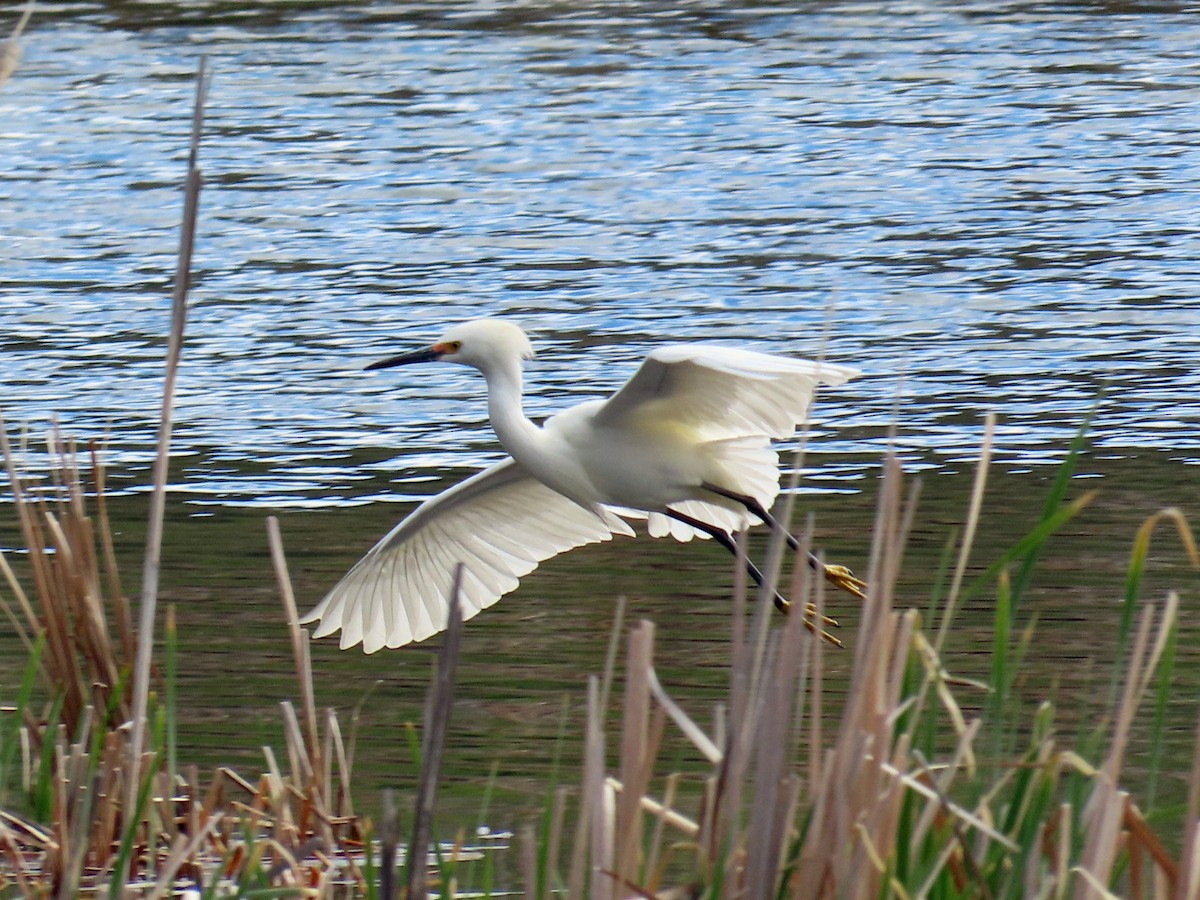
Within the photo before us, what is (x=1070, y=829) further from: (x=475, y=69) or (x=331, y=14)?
(x=331, y=14)

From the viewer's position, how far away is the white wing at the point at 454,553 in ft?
18.3

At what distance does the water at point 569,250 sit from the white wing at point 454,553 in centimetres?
17

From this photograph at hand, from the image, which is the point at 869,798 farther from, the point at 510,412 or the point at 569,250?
the point at 569,250

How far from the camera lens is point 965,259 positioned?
10.5 meters

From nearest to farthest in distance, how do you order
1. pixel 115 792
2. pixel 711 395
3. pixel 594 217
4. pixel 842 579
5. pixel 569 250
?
pixel 115 792 < pixel 711 395 < pixel 842 579 < pixel 569 250 < pixel 594 217

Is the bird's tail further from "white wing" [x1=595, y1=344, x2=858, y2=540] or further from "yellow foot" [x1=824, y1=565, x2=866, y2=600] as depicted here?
"yellow foot" [x1=824, y1=565, x2=866, y2=600]

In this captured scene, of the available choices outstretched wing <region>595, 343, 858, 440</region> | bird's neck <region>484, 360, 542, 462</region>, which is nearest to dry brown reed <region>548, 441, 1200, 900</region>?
outstretched wing <region>595, 343, 858, 440</region>

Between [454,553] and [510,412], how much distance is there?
54 centimetres

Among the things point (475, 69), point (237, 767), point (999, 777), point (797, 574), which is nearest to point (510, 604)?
point (237, 767)

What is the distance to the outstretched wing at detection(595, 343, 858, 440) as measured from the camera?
4648 millimetres

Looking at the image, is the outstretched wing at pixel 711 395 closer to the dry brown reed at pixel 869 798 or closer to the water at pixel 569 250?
the water at pixel 569 250

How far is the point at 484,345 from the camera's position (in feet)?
17.7

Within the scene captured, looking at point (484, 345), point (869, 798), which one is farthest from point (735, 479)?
point (869, 798)

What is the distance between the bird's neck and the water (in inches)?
21.9
